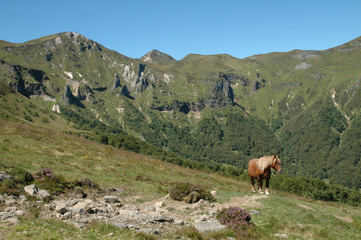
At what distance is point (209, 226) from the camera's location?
1522cm

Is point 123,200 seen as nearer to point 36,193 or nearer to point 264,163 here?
point 36,193

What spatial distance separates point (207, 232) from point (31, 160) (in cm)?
2586

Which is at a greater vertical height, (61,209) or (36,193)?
(61,209)

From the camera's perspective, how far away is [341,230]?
52.9ft

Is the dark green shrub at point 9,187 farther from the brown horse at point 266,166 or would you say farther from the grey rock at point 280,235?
the brown horse at point 266,166

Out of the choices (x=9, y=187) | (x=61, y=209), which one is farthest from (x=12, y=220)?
(x=9, y=187)

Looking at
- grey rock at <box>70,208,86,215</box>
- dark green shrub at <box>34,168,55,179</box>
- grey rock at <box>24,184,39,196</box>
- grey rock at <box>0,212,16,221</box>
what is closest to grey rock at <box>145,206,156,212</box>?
grey rock at <box>70,208,86,215</box>

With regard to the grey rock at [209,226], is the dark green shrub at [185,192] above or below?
below

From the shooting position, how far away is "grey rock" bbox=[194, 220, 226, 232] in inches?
583

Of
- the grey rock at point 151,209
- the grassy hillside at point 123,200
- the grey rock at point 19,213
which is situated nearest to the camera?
the grassy hillside at point 123,200

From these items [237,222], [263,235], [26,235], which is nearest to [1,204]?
[26,235]

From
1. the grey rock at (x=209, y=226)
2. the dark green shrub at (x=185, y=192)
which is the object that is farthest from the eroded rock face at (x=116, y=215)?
the dark green shrub at (x=185, y=192)

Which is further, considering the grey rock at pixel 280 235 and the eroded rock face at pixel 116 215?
the grey rock at pixel 280 235

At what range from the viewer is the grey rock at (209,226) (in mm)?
14805
